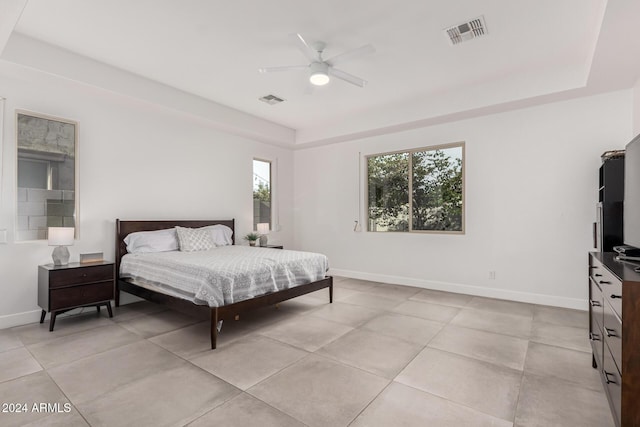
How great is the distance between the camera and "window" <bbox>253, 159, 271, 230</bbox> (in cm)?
642

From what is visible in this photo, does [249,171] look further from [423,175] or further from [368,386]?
[368,386]

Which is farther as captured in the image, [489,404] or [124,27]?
[124,27]

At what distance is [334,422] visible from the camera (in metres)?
1.90

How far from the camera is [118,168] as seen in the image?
442 cm

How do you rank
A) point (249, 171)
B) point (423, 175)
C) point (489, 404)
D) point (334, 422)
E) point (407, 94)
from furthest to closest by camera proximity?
point (249, 171) < point (423, 175) < point (407, 94) < point (489, 404) < point (334, 422)

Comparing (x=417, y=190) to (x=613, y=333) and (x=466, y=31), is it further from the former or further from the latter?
(x=613, y=333)

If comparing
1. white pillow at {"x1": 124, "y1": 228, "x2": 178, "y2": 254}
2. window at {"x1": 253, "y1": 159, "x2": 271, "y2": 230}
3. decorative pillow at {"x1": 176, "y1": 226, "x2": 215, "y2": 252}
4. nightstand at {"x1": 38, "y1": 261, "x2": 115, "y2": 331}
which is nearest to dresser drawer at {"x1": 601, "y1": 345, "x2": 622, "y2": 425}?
decorative pillow at {"x1": 176, "y1": 226, "x2": 215, "y2": 252}

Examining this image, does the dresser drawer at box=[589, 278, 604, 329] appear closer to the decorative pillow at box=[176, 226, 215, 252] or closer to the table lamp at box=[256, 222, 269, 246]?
the decorative pillow at box=[176, 226, 215, 252]

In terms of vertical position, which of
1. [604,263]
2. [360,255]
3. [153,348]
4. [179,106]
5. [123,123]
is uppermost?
[179,106]

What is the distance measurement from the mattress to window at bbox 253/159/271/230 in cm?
204

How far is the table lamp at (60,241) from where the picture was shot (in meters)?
3.51

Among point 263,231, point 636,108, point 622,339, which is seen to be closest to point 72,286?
point 263,231

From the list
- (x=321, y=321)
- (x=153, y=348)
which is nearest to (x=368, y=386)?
(x=321, y=321)

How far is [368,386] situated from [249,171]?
4.73 m
